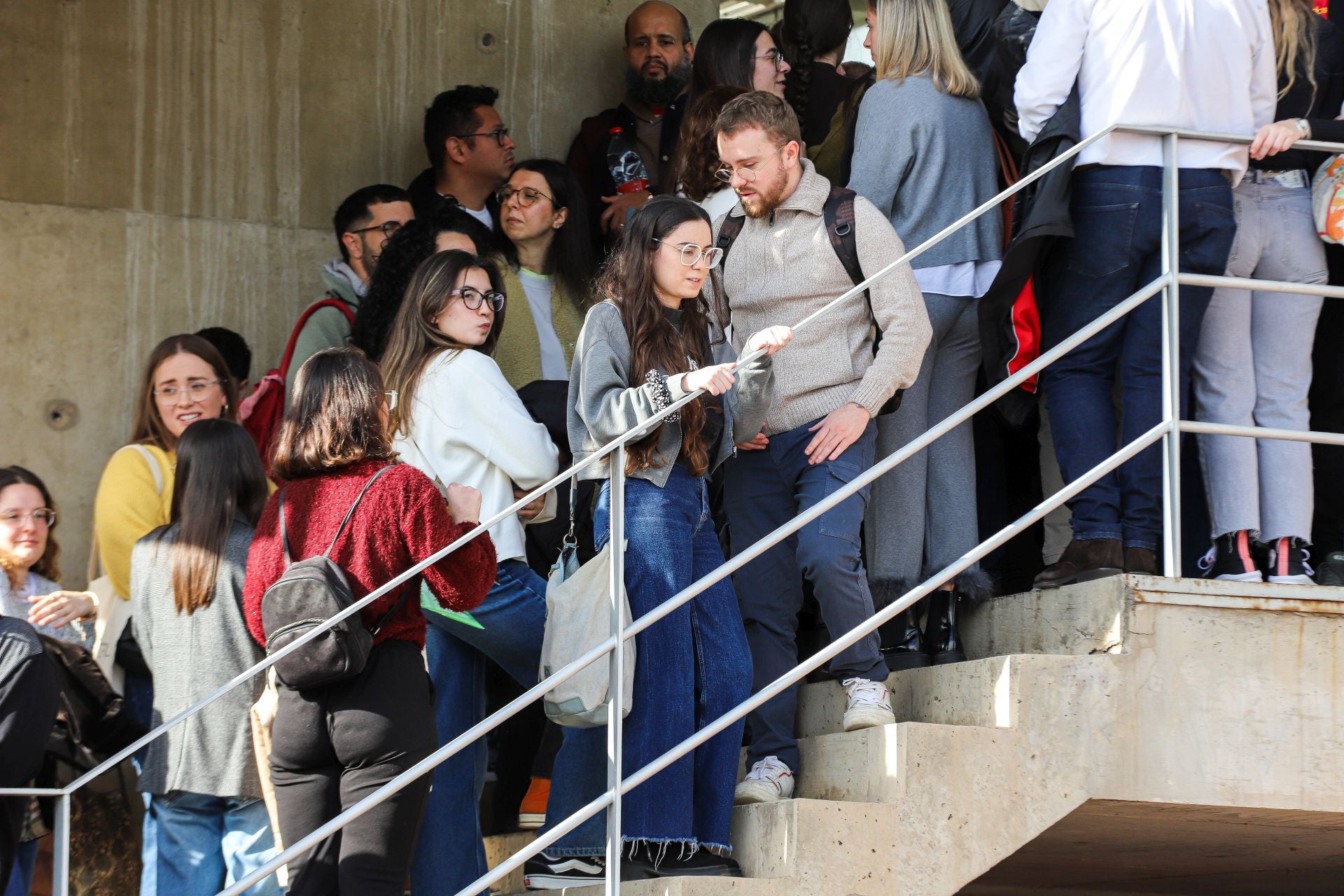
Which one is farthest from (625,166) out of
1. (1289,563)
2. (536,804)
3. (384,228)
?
(1289,563)

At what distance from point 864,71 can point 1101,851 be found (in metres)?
2.93

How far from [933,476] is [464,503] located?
4.93 ft

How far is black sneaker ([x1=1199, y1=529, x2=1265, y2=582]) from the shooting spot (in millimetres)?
4512

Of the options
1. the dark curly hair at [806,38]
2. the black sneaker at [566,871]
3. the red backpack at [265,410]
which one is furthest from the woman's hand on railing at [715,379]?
the dark curly hair at [806,38]

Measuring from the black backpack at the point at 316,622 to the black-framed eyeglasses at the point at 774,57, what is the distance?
2566 millimetres

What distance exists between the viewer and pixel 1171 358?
13.9ft

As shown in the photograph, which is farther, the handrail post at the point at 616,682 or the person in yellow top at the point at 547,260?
the person in yellow top at the point at 547,260

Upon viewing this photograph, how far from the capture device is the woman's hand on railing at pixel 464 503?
3973 millimetres

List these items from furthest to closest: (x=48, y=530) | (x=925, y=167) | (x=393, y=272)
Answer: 1. (x=393, y=272)
2. (x=925, y=167)
3. (x=48, y=530)

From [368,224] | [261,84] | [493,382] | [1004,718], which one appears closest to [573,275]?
[368,224]

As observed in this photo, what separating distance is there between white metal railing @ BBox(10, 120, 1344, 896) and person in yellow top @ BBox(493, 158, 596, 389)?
137 centimetres

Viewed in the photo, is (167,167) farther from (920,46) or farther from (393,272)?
(920,46)

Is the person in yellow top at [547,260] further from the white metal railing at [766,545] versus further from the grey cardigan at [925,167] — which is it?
the white metal railing at [766,545]

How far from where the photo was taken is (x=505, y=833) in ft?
16.4
